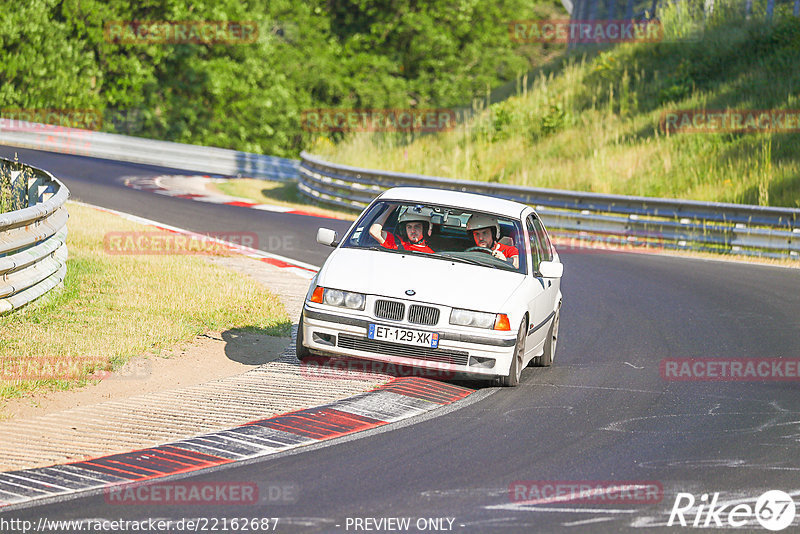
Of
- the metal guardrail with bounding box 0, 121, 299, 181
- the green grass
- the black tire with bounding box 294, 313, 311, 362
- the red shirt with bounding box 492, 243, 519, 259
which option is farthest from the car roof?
the metal guardrail with bounding box 0, 121, 299, 181

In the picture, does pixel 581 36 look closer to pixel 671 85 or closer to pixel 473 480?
pixel 671 85

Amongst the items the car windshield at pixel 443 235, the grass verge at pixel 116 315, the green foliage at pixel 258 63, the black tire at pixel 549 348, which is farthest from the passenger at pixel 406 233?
the green foliage at pixel 258 63

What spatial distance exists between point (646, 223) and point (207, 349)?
13199 millimetres

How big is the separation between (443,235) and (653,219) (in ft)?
38.7

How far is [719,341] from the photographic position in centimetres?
1184

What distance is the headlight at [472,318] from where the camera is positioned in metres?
8.84

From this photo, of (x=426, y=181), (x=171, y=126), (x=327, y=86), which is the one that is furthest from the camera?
(x=327, y=86)

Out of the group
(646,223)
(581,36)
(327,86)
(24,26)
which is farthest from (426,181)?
→ (327,86)

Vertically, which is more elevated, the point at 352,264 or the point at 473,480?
the point at 352,264

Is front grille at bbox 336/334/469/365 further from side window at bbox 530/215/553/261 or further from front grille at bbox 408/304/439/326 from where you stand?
side window at bbox 530/215/553/261

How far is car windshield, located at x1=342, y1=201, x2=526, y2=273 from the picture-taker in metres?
9.80

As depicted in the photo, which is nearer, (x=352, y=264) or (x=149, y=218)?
(x=352, y=264)

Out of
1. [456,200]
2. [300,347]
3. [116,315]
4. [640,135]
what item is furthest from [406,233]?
[640,135]

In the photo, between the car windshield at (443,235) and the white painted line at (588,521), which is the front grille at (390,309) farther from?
the white painted line at (588,521)
